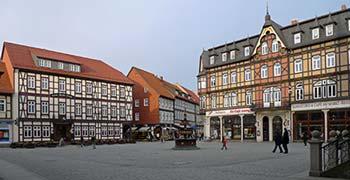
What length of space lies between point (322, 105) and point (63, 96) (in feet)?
108

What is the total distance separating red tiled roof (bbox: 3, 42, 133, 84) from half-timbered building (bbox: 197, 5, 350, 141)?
1486 cm

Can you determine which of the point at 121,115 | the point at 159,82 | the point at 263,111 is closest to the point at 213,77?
Answer: the point at 263,111

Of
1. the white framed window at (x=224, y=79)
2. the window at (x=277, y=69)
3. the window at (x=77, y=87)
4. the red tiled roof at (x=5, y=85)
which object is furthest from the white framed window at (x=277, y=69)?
the red tiled roof at (x=5, y=85)

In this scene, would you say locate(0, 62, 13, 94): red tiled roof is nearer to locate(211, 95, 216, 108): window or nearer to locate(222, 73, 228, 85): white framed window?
locate(211, 95, 216, 108): window

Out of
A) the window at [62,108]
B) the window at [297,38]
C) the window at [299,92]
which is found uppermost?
the window at [297,38]

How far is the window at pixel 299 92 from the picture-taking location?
138 feet

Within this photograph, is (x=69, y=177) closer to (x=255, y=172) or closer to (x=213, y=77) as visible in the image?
(x=255, y=172)

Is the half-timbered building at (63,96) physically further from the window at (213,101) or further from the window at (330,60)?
the window at (330,60)

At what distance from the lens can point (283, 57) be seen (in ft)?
145

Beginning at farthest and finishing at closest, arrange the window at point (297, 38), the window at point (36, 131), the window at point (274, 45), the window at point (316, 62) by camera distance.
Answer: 1. the window at point (36, 131)
2. the window at point (274, 45)
3. the window at point (297, 38)
4. the window at point (316, 62)

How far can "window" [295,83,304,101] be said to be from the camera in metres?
42.2

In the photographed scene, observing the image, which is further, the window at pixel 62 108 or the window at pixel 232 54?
the window at pixel 232 54

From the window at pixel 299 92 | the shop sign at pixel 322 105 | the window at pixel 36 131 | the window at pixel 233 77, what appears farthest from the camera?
the window at pixel 233 77

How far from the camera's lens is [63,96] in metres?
50.9
